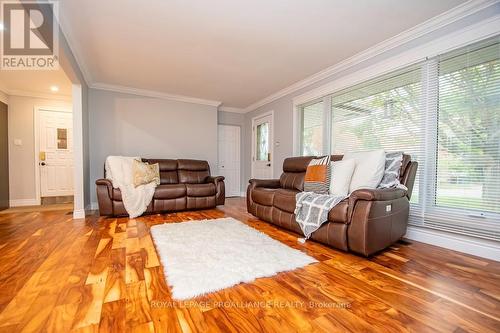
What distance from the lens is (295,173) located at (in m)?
3.47

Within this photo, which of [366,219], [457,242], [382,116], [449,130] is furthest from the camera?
[382,116]

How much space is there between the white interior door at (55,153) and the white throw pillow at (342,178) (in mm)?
5389

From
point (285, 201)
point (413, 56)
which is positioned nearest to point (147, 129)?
point (285, 201)

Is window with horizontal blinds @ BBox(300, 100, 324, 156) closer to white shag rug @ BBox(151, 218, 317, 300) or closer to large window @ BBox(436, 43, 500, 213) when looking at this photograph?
large window @ BBox(436, 43, 500, 213)

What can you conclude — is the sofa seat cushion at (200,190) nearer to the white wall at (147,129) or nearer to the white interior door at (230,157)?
the white wall at (147,129)

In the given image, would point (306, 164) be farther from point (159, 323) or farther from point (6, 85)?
point (6, 85)

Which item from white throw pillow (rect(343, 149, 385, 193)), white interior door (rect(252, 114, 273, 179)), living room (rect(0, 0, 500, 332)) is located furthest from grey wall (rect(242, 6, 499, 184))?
white throw pillow (rect(343, 149, 385, 193))

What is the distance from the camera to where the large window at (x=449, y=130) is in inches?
→ 78.2

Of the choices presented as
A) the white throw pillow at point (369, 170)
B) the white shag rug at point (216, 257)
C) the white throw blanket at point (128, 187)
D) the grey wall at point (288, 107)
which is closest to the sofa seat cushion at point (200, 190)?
the white throw blanket at point (128, 187)

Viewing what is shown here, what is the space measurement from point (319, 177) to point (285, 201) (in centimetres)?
53

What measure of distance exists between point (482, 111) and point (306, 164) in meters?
1.87

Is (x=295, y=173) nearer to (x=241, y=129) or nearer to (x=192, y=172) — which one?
(x=192, y=172)

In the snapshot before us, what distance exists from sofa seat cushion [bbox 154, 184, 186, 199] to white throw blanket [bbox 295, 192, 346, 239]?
2.14 meters

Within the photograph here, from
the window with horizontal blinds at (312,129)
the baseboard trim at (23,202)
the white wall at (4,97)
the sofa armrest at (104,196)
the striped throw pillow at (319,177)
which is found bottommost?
the baseboard trim at (23,202)
